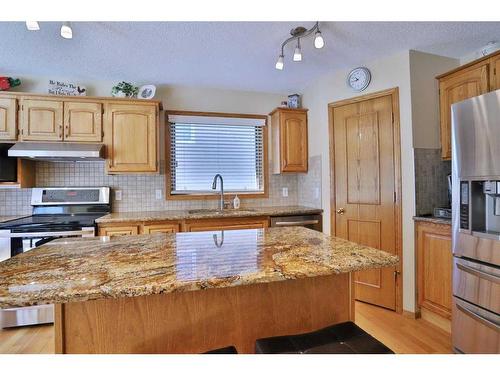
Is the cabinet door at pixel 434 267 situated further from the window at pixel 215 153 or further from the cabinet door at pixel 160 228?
the cabinet door at pixel 160 228

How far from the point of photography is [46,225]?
8.00ft

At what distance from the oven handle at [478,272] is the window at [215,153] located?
2.27 m

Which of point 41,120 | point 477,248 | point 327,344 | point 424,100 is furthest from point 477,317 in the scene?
point 41,120

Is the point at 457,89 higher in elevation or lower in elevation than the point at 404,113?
higher

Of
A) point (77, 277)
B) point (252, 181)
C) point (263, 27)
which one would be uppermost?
point (263, 27)

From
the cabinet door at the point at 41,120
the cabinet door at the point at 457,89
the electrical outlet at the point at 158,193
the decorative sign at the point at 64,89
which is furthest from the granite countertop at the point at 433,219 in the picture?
the decorative sign at the point at 64,89

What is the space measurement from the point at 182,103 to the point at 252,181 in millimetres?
1355

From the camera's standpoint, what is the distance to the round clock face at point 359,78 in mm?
2654

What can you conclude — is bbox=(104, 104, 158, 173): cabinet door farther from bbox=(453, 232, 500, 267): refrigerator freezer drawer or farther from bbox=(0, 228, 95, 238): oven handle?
bbox=(453, 232, 500, 267): refrigerator freezer drawer

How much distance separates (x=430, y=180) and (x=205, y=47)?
238 cm

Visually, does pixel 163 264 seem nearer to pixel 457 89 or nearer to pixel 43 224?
pixel 43 224
